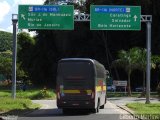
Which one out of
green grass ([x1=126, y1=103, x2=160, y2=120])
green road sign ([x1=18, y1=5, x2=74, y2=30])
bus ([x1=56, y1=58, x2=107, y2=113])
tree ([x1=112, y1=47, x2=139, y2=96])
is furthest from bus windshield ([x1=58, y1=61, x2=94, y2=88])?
tree ([x1=112, y1=47, x2=139, y2=96])

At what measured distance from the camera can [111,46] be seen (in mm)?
81750

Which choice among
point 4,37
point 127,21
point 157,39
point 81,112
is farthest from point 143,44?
point 4,37

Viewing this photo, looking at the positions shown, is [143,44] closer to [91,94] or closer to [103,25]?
[103,25]

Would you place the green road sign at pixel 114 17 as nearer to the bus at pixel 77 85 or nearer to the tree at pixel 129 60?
the bus at pixel 77 85

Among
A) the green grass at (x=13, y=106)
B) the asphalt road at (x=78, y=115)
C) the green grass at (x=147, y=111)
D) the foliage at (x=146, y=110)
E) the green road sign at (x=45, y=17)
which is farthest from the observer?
the green road sign at (x=45, y=17)

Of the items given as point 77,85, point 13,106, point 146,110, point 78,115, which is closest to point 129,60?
point 13,106

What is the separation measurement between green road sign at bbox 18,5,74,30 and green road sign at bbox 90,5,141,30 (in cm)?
187

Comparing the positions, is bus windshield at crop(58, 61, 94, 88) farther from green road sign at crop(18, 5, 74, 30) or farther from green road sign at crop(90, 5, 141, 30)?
green road sign at crop(90, 5, 141, 30)

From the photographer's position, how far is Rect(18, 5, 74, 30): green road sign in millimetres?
37344

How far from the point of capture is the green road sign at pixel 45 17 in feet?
123

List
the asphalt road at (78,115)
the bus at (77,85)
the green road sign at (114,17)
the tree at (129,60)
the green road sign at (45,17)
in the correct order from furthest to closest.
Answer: the tree at (129,60) → the green road sign at (114,17) → the green road sign at (45,17) → the bus at (77,85) → the asphalt road at (78,115)

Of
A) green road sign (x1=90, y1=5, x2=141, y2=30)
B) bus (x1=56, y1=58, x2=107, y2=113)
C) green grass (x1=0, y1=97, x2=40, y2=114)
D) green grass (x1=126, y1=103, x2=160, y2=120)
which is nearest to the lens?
green grass (x1=126, y1=103, x2=160, y2=120)

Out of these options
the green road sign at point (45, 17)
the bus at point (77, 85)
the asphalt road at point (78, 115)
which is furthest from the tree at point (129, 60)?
the bus at point (77, 85)

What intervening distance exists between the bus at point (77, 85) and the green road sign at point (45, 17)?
944cm
